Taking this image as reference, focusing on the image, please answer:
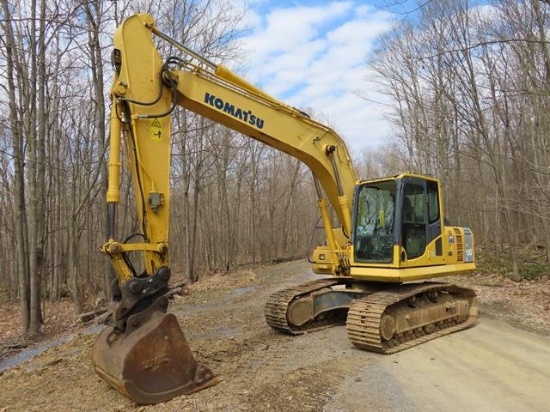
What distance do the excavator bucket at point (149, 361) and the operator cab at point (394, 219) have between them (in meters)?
3.46

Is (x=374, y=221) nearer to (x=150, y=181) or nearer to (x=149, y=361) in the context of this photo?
(x=150, y=181)

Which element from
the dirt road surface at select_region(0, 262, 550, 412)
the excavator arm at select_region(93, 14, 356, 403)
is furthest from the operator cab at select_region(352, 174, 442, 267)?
the excavator arm at select_region(93, 14, 356, 403)

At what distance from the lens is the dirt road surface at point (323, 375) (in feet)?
15.3

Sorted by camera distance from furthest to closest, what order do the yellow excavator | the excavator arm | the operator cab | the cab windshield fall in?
the cab windshield
the operator cab
the yellow excavator
the excavator arm

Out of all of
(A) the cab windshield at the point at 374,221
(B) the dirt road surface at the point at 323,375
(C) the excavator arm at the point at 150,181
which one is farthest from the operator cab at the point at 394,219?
(C) the excavator arm at the point at 150,181

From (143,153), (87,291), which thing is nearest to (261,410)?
(143,153)

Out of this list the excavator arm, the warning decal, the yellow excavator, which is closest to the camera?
the excavator arm

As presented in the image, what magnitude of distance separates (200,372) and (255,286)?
10880 mm

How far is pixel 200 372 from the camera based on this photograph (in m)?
4.91

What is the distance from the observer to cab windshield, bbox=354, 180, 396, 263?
7.20m

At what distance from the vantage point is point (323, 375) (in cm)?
550

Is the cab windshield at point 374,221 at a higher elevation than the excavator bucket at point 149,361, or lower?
higher

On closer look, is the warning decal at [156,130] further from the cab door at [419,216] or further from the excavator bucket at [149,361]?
the cab door at [419,216]

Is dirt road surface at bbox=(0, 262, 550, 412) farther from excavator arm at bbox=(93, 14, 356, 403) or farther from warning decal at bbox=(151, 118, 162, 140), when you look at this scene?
warning decal at bbox=(151, 118, 162, 140)
